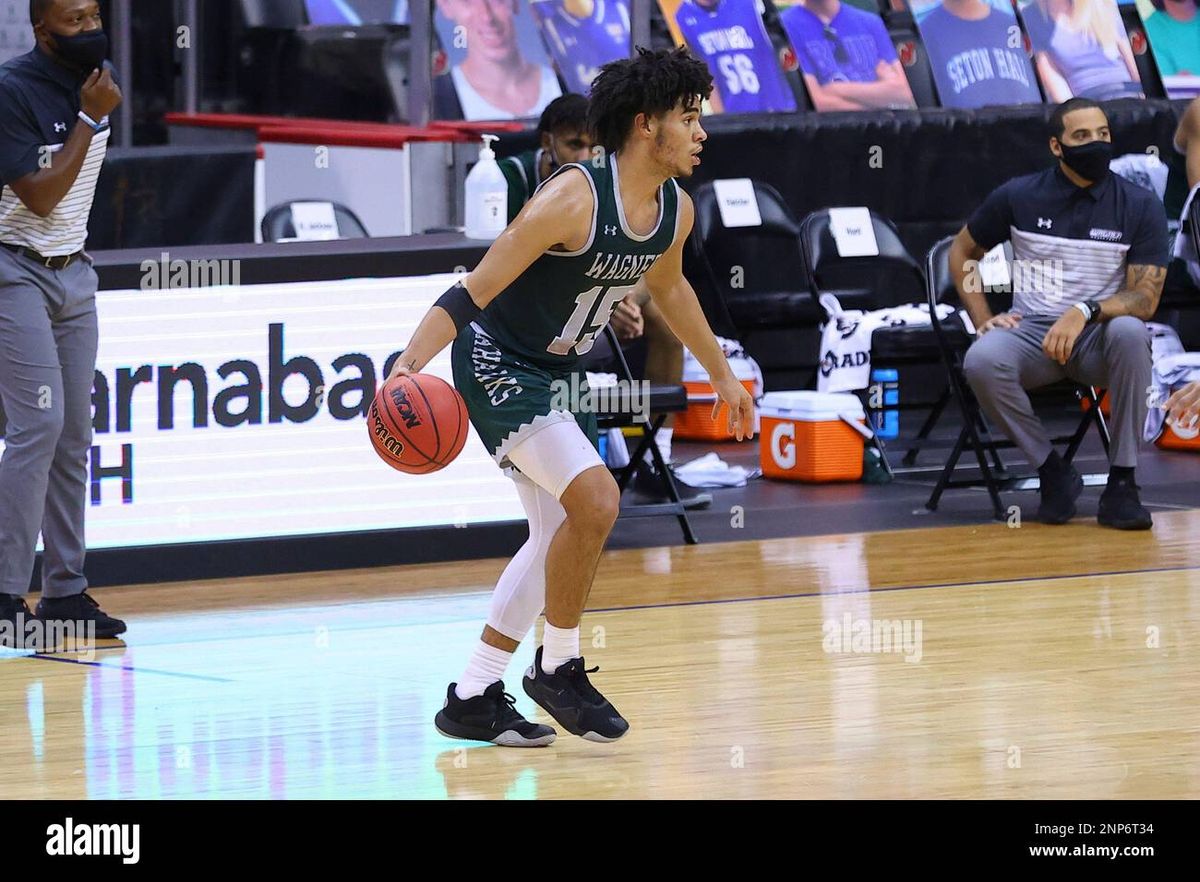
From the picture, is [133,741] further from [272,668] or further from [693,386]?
[693,386]

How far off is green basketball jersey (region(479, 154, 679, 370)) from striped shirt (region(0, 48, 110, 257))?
5.91 ft

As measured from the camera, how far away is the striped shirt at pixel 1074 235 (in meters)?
8.62

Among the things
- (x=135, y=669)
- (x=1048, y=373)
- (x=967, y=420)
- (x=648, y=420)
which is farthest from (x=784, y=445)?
(x=135, y=669)

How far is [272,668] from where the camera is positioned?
20.5 feet

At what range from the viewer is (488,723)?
5.16 m

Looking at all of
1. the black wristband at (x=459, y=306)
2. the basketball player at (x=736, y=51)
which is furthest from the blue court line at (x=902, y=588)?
the basketball player at (x=736, y=51)

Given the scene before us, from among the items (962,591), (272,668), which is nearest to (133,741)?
(272,668)

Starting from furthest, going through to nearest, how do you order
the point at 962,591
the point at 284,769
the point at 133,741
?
the point at 962,591
the point at 133,741
the point at 284,769

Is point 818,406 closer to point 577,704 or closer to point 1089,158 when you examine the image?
point 1089,158

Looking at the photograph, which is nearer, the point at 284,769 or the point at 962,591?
the point at 284,769

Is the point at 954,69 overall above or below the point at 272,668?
above

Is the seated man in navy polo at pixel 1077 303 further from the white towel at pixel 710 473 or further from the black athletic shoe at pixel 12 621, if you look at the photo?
the black athletic shoe at pixel 12 621

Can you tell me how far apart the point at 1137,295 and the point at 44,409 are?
4.53m

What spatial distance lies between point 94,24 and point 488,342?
1950 millimetres
